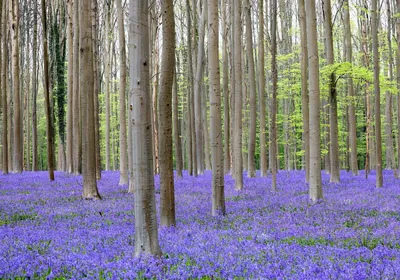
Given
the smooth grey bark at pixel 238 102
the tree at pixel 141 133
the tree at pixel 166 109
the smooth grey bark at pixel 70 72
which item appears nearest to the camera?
the tree at pixel 141 133

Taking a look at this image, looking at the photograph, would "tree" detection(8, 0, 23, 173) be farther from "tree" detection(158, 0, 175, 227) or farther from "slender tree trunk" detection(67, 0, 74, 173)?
"tree" detection(158, 0, 175, 227)

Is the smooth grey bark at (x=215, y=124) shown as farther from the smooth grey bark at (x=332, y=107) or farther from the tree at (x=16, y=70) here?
the tree at (x=16, y=70)

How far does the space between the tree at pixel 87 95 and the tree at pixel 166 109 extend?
5.28 metres

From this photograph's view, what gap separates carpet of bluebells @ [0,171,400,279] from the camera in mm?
4969

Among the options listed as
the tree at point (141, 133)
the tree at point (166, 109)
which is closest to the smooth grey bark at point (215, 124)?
the tree at point (166, 109)

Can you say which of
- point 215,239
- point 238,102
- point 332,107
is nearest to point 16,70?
point 238,102

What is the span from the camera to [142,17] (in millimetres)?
5422

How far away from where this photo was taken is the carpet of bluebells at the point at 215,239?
4969 mm

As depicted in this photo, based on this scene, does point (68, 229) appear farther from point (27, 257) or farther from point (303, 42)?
point (303, 42)

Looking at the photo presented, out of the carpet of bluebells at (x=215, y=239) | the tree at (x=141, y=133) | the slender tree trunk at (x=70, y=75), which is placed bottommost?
the carpet of bluebells at (x=215, y=239)

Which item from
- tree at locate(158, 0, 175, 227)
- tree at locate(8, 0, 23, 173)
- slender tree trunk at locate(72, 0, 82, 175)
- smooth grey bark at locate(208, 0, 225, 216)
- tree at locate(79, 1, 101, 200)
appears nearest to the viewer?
tree at locate(158, 0, 175, 227)

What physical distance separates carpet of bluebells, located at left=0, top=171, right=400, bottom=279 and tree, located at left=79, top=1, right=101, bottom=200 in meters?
0.66

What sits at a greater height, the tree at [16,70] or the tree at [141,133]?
the tree at [16,70]

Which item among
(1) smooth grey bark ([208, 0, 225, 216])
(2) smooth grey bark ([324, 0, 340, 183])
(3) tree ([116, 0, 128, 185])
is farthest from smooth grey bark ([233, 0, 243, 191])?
(1) smooth grey bark ([208, 0, 225, 216])
